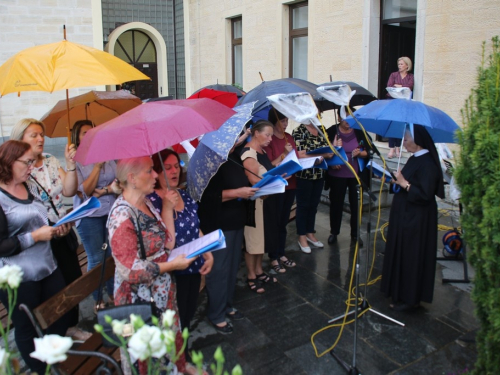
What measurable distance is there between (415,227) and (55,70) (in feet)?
11.2

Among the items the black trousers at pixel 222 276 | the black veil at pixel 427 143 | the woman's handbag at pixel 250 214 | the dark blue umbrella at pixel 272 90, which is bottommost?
the black trousers at pixel 222 276

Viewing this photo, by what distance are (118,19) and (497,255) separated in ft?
56.1

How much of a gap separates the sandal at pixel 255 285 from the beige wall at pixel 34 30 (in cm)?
1064

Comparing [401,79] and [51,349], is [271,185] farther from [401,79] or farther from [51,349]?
[401,79]

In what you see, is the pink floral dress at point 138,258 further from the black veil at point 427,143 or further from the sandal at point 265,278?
the black veil at point 427,143

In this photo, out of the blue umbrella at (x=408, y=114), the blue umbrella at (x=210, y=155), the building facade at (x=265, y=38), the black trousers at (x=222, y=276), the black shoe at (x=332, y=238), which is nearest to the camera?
the blue umbrella at (x=210, y=155)

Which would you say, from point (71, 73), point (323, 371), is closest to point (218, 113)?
point (71, 73)

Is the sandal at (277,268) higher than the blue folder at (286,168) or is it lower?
lower

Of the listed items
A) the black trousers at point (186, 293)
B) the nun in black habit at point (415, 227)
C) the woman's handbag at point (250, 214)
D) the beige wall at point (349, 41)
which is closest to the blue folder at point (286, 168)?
the woman's handbag at point (250, 214)

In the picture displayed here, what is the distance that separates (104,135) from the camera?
2654 millimetres

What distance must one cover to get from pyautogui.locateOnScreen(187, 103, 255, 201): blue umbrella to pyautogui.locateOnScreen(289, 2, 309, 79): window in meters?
8.24

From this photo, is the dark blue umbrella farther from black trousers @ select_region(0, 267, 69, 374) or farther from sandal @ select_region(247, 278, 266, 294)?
black trousers @ select_region(0, 267, 69, 374)

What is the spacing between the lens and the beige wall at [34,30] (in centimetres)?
1270

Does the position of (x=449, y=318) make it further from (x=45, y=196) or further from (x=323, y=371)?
(x=45, y=196)
